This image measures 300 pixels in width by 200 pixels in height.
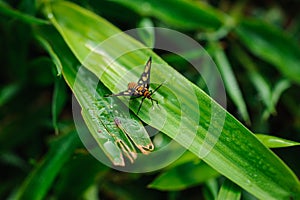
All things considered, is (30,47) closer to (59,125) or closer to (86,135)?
(59,125)

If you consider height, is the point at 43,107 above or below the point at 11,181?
above

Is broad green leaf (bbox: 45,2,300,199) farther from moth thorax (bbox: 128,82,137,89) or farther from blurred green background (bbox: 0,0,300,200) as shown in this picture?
blurred green background (bbox: 0,0,300,200)

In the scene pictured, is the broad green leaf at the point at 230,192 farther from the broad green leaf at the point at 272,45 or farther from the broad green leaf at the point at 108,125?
the broad green leaf at the point at 272,45

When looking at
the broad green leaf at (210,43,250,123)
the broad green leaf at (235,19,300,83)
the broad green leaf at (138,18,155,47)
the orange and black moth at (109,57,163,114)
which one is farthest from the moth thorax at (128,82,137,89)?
the broad green leaf at (235,19,300,83)

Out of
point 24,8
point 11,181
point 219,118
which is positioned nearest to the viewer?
point 219,118

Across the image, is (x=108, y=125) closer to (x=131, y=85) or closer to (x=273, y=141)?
(x=131, y=85)

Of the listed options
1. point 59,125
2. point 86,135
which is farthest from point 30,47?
point 86,135
